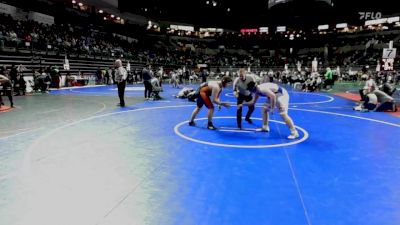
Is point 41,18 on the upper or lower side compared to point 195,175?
upper

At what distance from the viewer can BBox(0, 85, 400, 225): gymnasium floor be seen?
3145mm

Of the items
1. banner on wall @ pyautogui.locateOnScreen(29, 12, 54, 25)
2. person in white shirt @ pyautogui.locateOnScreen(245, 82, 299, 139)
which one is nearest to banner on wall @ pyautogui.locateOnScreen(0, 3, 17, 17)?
banner on wall @ pyautogui.locateOnScreen(29, 12, 54, 25)

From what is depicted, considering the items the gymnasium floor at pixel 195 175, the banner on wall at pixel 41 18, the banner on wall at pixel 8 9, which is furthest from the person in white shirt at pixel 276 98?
the banner on wall at pixel 41 18

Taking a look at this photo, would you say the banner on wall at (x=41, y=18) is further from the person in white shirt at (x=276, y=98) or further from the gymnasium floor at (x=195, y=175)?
the person in white shirt at (x=276, y=98)

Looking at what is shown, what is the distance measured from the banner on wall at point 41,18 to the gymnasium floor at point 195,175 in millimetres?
27171

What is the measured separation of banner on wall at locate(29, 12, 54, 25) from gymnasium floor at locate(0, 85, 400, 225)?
1070 inches

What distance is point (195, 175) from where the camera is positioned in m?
4.27

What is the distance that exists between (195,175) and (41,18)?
33.5 metres

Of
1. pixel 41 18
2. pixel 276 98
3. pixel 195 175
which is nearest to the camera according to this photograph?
pixel 195 175

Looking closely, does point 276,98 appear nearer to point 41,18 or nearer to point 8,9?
point 8,9

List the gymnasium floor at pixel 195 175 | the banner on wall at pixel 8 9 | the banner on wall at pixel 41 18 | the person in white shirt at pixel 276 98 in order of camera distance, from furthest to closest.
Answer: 1. the banner on wall at pixel 41 18
2. the banner on wall at pixel 8 9
3. the person in white shirt at pixel 276 98
4. the gymnasium floor at pixel 195 175

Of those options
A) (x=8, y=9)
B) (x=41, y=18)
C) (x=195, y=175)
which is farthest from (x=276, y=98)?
(x=41, y=18)

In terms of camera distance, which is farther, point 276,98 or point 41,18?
point 41,18

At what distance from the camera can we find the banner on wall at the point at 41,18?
30297mm
